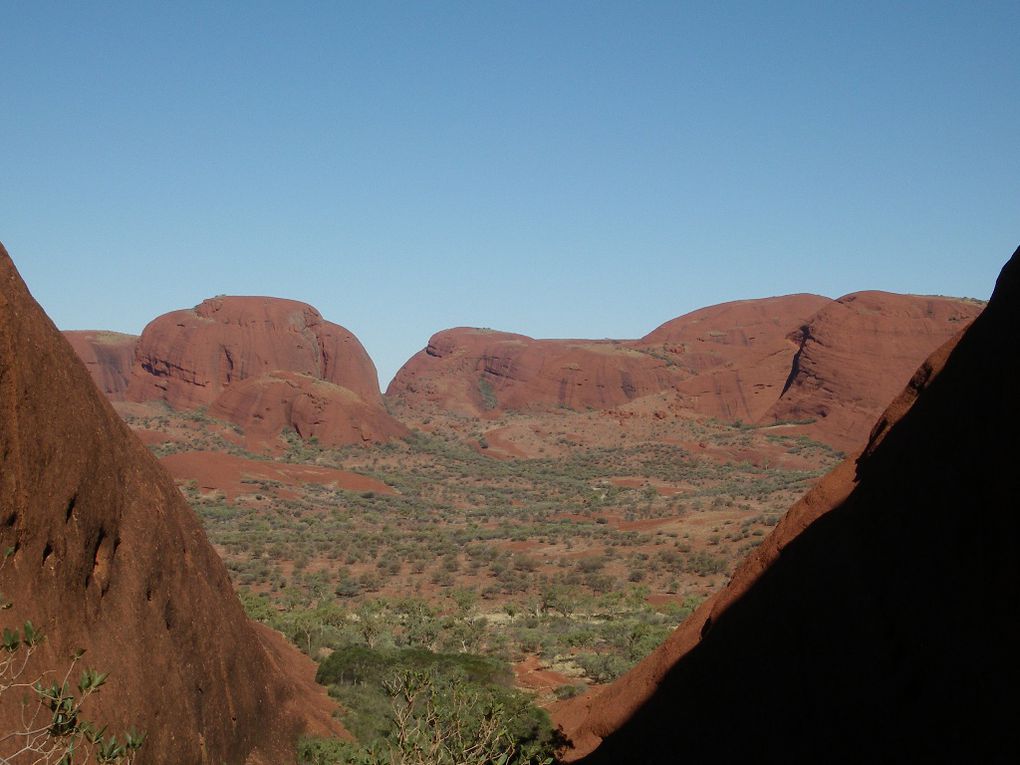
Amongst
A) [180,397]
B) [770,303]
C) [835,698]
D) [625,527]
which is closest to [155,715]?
[835,698]

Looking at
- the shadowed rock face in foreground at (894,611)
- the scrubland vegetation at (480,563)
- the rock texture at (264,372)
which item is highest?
the rock texture at (264,372)

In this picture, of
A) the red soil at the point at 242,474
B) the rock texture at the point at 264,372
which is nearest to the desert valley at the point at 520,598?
the red soil at the point at 242,474

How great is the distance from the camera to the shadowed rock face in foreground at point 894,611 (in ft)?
18.3

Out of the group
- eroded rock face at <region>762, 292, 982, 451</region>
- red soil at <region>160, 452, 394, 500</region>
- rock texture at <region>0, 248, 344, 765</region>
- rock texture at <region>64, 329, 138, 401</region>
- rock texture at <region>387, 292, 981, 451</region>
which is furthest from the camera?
rock texture at <region>64, 329, 138, 401</region>

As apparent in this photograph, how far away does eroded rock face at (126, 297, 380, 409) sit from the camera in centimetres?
7894

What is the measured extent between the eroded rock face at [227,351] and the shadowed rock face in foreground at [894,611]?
67.9 meters

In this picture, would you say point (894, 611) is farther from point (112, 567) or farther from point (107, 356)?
point (107, 356)

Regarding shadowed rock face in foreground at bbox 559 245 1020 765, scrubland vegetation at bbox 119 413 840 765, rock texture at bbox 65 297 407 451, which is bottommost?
scrubland vegetation at bbox 119 413 840 765

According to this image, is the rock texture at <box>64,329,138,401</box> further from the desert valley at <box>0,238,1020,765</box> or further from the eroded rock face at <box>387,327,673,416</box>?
the desert valley at <box>0,238,1020,765</box>

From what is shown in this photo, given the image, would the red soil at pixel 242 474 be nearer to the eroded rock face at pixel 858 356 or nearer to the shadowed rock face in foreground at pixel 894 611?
the eroded rock face at pixel 858 356

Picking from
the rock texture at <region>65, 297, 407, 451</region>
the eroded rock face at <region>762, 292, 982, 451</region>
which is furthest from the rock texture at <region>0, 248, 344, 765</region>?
the eroded rock face at <region>762, 292, 982, 451</region>

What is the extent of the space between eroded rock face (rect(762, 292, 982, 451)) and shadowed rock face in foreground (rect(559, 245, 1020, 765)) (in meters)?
58.0

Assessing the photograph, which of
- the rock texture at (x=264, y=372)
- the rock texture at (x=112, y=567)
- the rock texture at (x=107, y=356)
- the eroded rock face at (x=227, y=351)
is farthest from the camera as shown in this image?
the rock texture at (x=107, y=356)

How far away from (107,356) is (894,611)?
360ft
